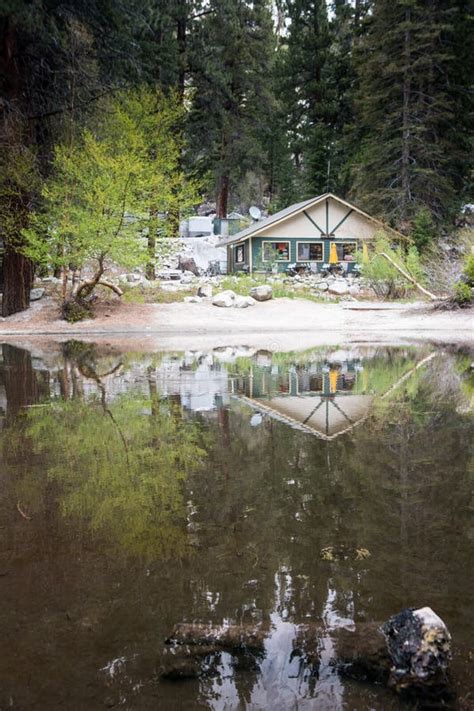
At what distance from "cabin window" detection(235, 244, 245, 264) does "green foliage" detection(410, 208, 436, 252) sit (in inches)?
433

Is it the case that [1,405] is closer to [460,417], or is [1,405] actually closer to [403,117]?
[460,417]

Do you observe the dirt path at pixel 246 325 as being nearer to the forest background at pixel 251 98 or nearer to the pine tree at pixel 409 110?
the forest background at pixel 251 98

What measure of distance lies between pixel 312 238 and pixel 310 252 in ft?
3.40

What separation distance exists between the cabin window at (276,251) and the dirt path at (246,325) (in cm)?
1349

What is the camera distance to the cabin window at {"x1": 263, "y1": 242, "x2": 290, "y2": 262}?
122 feet

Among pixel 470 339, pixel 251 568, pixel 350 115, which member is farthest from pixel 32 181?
pixel 350 115

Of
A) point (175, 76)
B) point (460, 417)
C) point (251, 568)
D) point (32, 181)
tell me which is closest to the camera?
point (251, 568)

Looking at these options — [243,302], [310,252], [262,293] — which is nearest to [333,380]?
[243,302]

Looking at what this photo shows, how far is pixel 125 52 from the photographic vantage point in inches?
814

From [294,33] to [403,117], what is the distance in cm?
1764

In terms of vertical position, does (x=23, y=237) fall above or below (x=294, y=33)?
below

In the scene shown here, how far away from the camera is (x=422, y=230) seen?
3209 cm

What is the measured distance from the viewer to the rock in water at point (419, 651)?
7.67ft

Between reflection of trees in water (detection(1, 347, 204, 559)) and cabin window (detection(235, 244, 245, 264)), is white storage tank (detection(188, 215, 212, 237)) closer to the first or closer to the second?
cabin window (detection(235, 244, 245, 264))
